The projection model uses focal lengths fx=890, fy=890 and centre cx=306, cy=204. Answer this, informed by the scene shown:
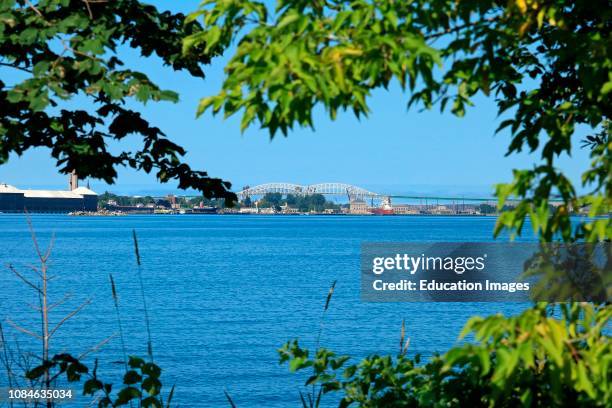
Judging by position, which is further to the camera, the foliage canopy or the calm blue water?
the calm blue water

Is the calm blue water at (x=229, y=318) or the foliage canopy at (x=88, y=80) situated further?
the calm blue water at (x=229, y=318)

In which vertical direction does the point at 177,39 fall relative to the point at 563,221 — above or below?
above

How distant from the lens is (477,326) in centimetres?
364

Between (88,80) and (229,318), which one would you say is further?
(229,318)

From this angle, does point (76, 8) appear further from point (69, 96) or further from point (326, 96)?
point (326, 96)

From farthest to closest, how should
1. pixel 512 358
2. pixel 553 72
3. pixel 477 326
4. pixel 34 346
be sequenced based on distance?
pixel 34 346 < pixel 553 72 < pixel 477 326 < pixel 512 358

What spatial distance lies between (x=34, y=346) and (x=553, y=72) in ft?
81.6

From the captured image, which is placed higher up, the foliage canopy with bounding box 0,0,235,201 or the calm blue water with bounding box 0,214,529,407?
the foliage canopy with bounding box 0,0,235,201

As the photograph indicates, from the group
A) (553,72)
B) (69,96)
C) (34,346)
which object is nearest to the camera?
(69,96)

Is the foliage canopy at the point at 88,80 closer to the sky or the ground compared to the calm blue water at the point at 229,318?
closer to the sky

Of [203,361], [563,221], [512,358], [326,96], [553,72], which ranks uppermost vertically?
[553,72]

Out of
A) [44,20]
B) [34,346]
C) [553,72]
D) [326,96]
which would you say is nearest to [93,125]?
[44,20]

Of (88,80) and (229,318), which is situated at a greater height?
(88,80)

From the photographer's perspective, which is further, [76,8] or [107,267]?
[107,267]
